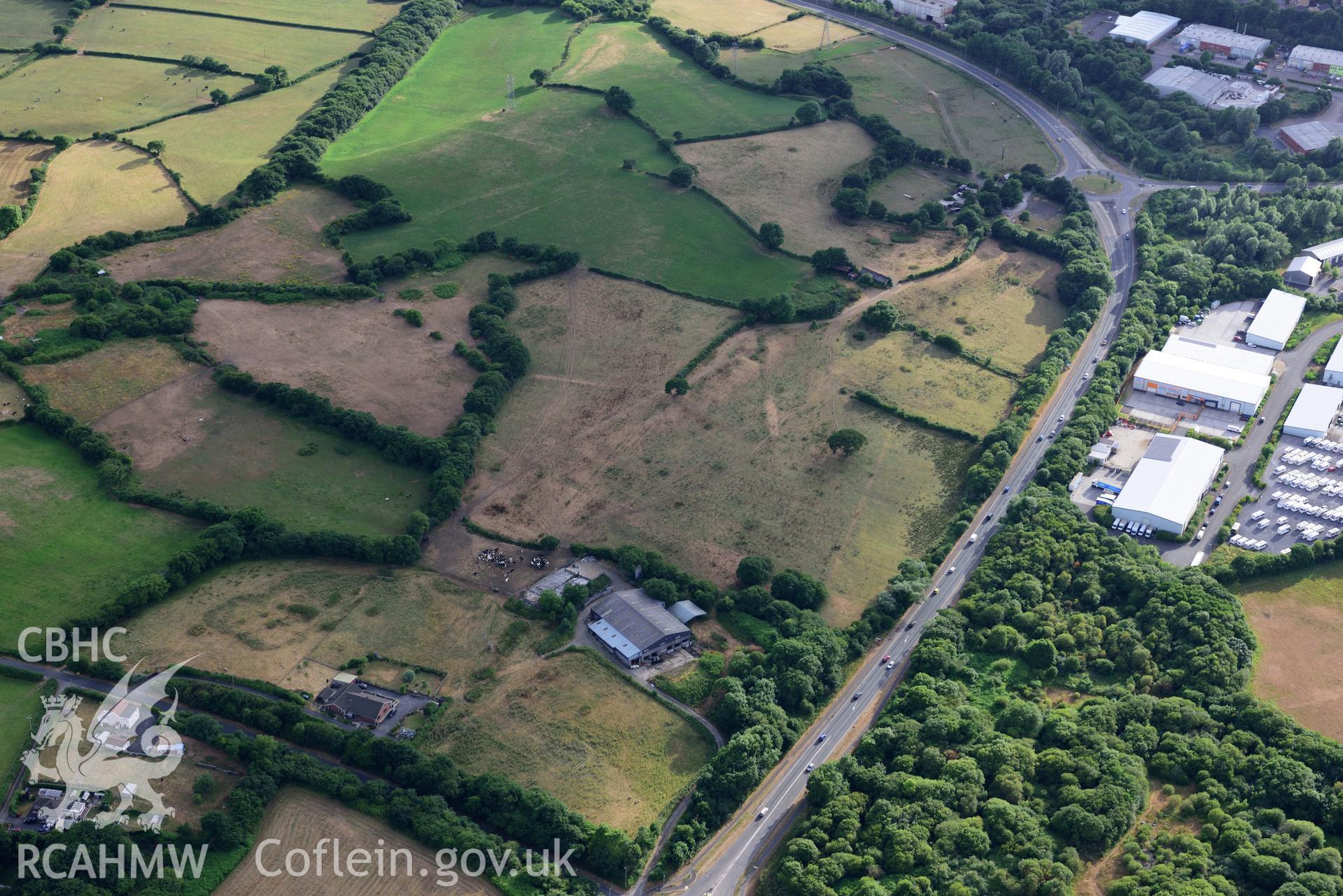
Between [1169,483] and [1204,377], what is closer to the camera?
[1169,483]

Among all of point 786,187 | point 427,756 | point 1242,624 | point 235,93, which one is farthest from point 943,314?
point 235,93

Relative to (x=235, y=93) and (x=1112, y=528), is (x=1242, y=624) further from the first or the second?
(x=235, y=93)

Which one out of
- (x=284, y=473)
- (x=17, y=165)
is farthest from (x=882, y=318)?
(x=17, y=165)

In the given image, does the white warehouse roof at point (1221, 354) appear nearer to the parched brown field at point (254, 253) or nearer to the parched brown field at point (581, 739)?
the parched brown field at point (581, 739)

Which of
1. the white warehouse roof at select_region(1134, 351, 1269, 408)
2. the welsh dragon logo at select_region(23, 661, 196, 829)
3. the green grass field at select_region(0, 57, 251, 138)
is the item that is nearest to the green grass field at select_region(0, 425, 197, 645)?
the welsh dragon logo at select_region(23, 661, 196, 829)

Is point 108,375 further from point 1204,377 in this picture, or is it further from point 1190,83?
point 1190,83

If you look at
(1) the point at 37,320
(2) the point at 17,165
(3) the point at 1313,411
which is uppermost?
(3) the point at 1313,411
